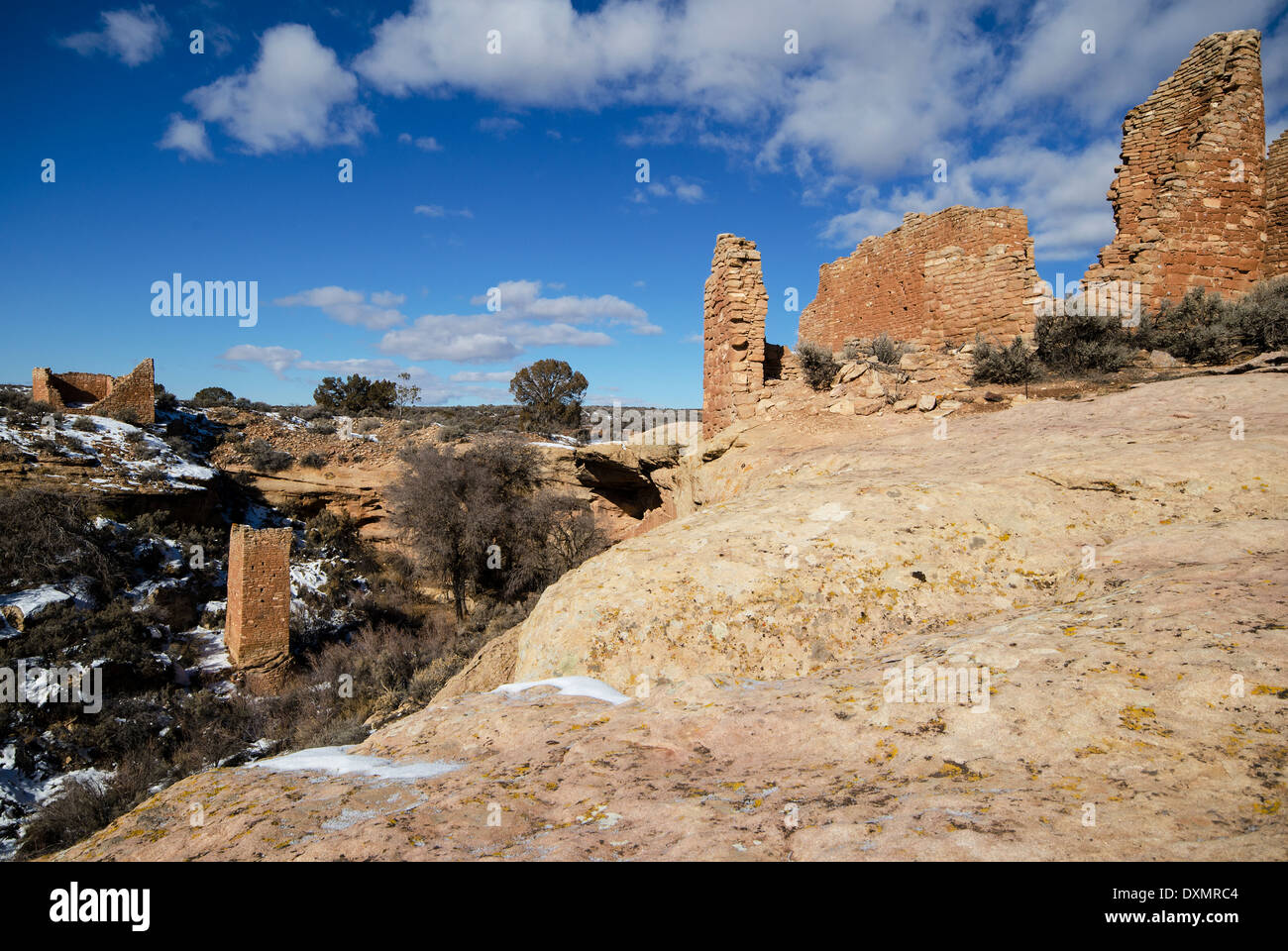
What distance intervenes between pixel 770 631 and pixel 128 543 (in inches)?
784

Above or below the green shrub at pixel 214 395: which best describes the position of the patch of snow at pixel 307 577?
below

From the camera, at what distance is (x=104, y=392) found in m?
23.7

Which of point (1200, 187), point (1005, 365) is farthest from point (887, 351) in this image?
point (1200, 187)

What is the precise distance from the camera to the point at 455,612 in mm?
19688

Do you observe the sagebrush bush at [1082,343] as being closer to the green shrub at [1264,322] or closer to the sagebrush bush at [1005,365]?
the sagebrush bush at [1005,365]

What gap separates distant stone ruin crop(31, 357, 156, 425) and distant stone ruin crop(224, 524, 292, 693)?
1266 cm

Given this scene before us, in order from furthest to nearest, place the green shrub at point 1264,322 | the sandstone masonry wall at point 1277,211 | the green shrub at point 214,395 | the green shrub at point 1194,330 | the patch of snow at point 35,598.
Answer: the green shrub at point 214,395 < the patch of snow at point 35,598 < the sandstone masonry wall at point 1277,211 < the green shrub at point 1194,330 < the green shrub at point 1264,322

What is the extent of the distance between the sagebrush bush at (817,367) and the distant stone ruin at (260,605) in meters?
12.7

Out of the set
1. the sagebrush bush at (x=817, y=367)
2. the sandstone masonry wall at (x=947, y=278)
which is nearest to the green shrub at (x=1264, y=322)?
the sandstone masonry wall at (x=947, y=278)

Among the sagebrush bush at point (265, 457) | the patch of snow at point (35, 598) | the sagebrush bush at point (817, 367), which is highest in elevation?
the sagebrush bush at point (817, 367)

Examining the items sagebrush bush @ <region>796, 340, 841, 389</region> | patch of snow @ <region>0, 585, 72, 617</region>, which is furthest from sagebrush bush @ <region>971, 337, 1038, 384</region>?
patch of snow @ <region>0, 585, 72, 617</region>

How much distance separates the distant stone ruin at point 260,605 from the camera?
14367 millimetres
